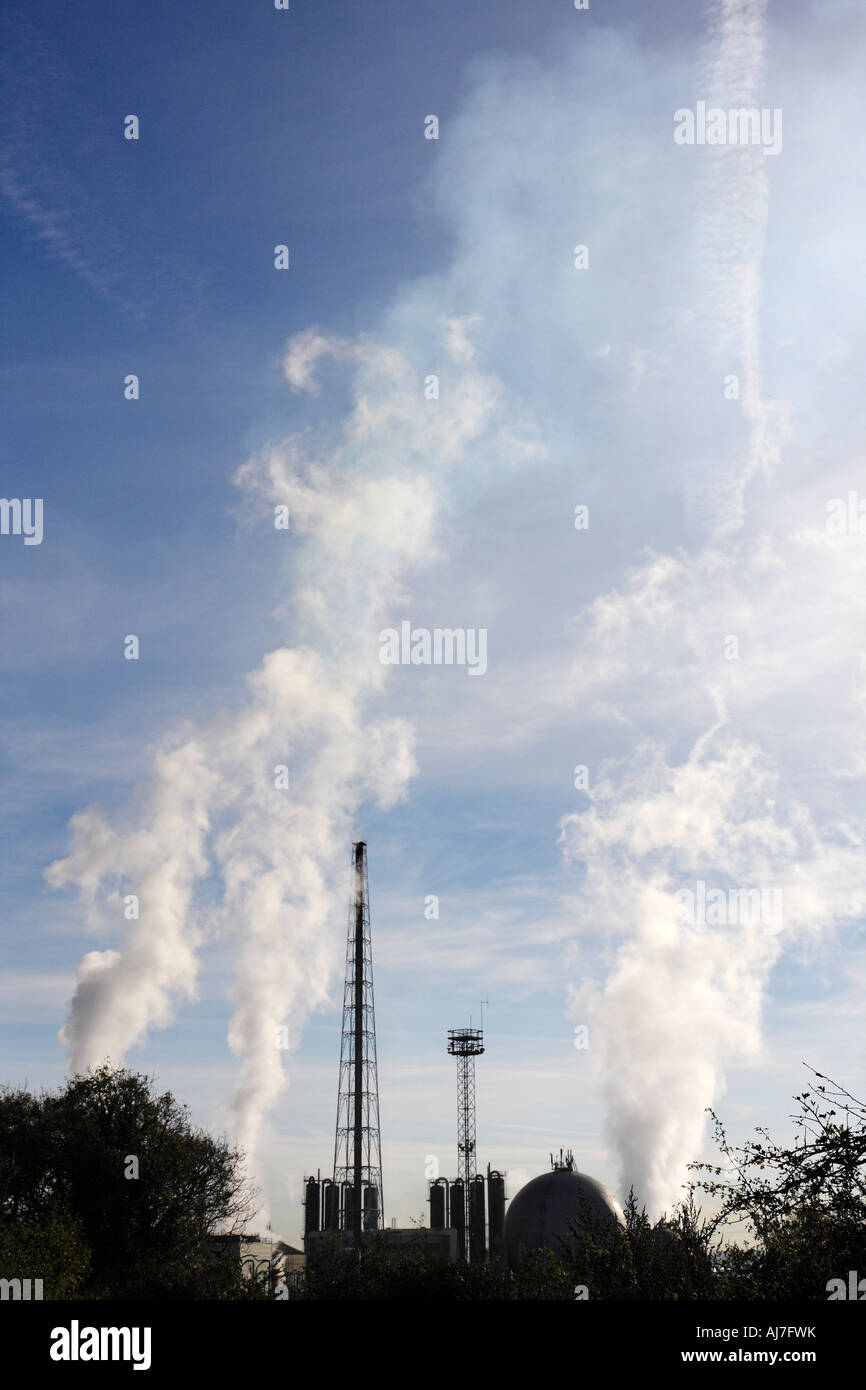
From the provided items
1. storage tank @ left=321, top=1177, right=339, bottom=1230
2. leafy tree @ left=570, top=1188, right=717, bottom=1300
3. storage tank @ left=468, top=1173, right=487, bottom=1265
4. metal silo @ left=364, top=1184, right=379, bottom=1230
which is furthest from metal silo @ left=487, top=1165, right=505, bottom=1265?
leafy tree @ left=570, top=1188, right=717, bottom=1300

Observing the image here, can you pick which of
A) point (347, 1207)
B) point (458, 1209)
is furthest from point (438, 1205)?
point (347, 1207)

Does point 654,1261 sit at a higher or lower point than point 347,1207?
higher

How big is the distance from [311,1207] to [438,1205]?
11018 millimetres

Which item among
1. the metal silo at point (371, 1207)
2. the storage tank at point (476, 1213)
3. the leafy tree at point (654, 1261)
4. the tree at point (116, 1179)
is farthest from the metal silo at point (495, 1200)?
the leafy tree at point (654, 1261)

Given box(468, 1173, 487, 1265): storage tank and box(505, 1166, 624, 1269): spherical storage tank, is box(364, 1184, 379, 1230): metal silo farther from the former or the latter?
box(468, 1173, 487, 1265): storage tank

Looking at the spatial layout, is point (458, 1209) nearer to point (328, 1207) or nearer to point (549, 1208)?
point (328, 1207)

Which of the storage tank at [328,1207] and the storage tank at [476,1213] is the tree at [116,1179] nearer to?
the storage tank at [328,1207]

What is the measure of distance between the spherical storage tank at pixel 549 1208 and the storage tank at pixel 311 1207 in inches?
827

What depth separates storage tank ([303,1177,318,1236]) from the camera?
83.5m

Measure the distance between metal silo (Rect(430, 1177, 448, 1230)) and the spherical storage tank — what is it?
17718 mm

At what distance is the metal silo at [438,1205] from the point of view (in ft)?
283

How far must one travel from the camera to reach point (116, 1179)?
44.4m

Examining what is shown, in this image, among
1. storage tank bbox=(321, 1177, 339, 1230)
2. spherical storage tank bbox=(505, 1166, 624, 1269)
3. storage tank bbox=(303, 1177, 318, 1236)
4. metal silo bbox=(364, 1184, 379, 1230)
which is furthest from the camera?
storage tank bbox=(303, 1177, 318, 1236)
